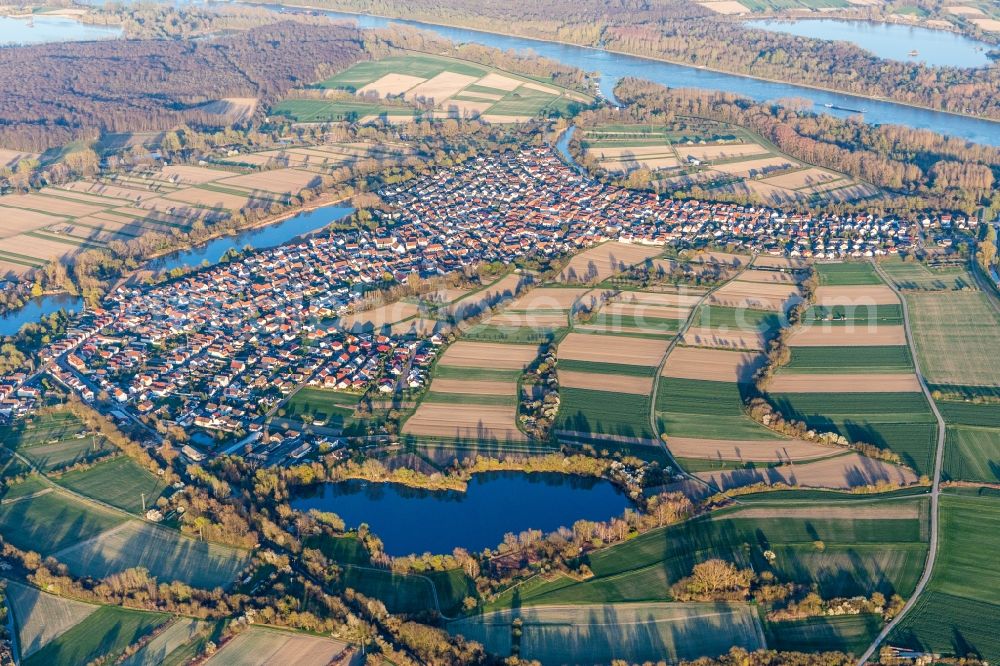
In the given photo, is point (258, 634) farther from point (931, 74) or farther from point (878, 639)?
point (931, 74)

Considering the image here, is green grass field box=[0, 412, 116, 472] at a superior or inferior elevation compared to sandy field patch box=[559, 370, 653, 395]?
inferior

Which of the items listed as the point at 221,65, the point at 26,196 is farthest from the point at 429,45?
the point at 26,196

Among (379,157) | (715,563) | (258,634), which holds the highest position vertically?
(379,157)

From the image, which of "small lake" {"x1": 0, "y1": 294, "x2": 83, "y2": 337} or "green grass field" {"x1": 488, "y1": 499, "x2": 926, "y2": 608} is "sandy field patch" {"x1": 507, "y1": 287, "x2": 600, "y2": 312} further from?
"small lake" {"x1": 0, "y1": 294, "x2": 83, "y2": 337}

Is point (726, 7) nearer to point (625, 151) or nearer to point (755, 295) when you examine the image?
point (625, 151)

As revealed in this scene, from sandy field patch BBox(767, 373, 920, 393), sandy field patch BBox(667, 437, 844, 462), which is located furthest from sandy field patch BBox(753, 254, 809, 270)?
sandy field patch BBox(667, 437, 844, 462)

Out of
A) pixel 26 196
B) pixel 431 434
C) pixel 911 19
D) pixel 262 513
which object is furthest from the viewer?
pixel 911 19

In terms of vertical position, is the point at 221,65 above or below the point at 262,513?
above
